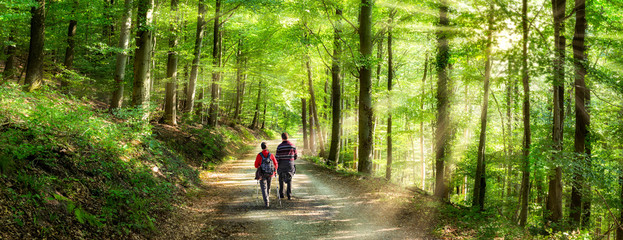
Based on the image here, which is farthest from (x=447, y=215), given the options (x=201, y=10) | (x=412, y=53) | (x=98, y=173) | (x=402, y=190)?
(x=201, y=10)

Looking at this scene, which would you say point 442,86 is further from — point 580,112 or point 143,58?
point 143,58

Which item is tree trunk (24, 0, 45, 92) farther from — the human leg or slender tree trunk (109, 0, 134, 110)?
the human leg

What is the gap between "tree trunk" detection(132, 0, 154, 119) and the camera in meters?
10.1

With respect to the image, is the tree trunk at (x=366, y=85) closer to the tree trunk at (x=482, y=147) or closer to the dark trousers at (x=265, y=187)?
the tree trunk at (x=482, y=147)

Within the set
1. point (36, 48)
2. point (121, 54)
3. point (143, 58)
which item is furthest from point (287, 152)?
point (36, 48)

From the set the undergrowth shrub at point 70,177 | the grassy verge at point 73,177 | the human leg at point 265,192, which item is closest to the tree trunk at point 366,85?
the human leg at point 265,192

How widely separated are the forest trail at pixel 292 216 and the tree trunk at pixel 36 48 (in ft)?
17.7

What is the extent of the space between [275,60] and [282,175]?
13066mm

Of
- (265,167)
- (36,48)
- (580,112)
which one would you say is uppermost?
(36,48)

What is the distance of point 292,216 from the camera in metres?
7.57

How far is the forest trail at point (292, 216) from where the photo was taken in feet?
21.1

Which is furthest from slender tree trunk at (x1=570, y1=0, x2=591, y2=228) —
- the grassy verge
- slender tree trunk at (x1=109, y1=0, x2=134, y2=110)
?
slender tree trunk at (x1=109, y1=0, x2=134, y2=110)

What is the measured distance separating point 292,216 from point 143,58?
7.34 metres

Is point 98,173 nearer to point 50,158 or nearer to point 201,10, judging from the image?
point 50,158
